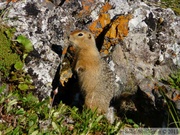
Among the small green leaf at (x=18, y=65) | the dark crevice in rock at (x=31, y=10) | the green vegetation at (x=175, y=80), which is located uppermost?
the dark crevice in rock at (x=31, y=10)

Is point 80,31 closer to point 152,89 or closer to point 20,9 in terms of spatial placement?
point 20,9

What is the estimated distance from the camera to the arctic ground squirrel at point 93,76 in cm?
855

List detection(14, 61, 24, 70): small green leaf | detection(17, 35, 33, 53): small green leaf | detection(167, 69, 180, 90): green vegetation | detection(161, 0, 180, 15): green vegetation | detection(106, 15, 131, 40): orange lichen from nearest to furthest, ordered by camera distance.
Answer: detection(14, 61, 24, 70): small green leaf, detection(17, 35, 33, 53): small green leaf, detection(167, 69, 180, 90): green vegetation, detection(106, 15, 131, 40): orange lichen, detection(161, 0, 180, 15): green vegetation

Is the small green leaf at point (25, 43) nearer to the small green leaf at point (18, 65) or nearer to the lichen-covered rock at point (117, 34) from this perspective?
the lichen-covered rock at point (117, 34)

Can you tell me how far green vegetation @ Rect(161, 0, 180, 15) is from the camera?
10163 millimetres

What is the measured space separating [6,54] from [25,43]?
1.52ft

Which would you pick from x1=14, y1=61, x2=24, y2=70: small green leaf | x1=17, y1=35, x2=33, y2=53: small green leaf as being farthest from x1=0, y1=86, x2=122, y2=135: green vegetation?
x1=17, y1=35, x2=33, y2=53: small green leaf

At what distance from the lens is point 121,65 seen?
9.12 m

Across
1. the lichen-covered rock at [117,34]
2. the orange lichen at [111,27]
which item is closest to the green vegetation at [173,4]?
the lichen-covered rock at [117,34]

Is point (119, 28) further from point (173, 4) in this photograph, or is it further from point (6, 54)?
point (6, 54)

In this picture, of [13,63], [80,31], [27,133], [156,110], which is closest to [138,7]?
[80,31]

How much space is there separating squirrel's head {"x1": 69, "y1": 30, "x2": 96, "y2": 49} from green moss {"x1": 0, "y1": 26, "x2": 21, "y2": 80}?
4.49 ft

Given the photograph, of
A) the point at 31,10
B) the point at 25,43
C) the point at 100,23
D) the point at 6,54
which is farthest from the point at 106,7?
the point at 6,54

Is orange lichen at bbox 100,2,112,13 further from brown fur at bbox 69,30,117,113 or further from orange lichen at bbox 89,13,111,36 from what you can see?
brown fur at bbox 69,30,117,113
